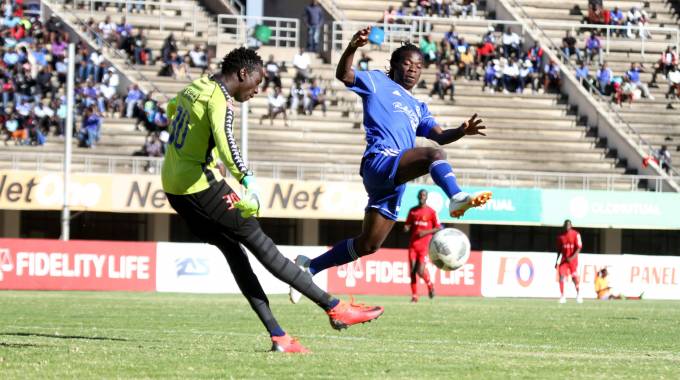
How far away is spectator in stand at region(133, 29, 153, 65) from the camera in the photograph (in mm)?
44688

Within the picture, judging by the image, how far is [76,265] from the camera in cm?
3164

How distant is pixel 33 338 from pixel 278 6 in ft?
136

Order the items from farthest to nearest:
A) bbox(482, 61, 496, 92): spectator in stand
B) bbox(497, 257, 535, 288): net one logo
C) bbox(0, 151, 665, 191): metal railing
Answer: bbox(482, 61, 496, 92): spectator in stand
bbox(0, 151, 665, 191): metal railing
bbox(497, 257, 535, 288): net one logo

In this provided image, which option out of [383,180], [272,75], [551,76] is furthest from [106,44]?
[383,180]

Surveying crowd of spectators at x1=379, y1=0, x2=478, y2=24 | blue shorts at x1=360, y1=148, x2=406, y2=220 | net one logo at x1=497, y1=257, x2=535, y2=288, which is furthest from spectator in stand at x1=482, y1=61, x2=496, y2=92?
blue shorts at x1=360, y1=148, x2=406, y2=220

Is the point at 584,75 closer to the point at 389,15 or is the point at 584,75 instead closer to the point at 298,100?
the point at 389,15

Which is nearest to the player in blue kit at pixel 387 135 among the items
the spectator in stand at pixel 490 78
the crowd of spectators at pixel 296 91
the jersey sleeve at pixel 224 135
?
the jersey sleeve at pixel 224 135

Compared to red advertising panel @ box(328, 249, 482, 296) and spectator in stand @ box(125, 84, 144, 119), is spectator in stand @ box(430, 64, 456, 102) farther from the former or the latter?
red advertising panel @ box(328, 249, 482, 296)

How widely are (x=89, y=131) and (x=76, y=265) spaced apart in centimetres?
901

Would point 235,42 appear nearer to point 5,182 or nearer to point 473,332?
point 5,182

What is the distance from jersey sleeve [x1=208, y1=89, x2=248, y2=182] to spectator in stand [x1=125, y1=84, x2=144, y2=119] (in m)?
31.3

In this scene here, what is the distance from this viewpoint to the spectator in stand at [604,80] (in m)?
48.8

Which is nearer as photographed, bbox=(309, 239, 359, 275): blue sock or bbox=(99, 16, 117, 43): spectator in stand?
bbox=(309, 239, 359, 275): blue sock

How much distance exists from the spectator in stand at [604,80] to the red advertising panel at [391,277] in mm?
16264
